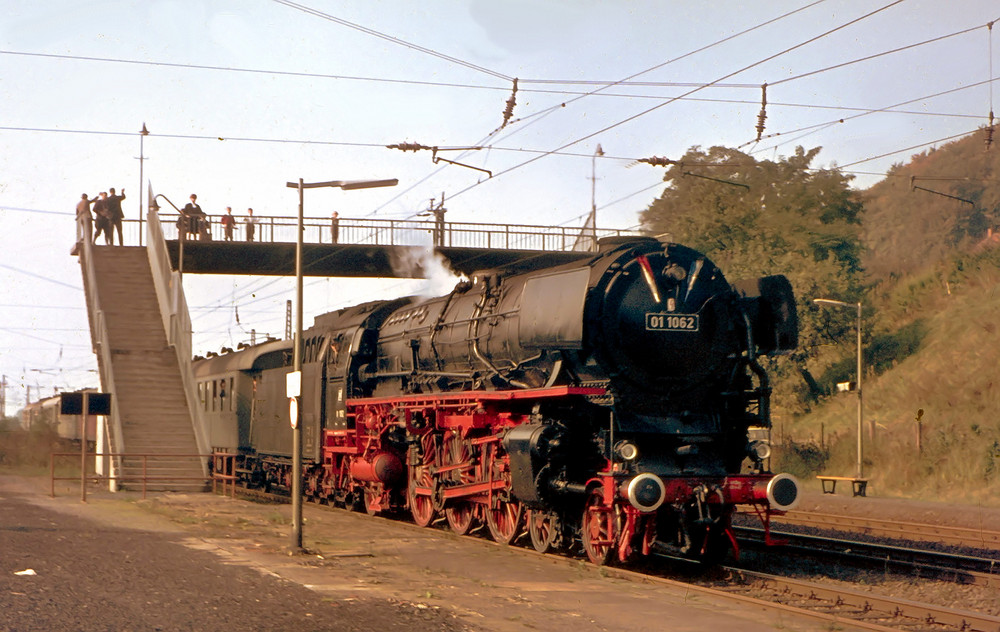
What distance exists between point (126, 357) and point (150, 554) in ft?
42.2

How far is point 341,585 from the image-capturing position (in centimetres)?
1102

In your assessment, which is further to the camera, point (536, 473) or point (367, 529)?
point (367, 529)

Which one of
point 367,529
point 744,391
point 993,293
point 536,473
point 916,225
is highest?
point 916,225

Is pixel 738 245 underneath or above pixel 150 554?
above

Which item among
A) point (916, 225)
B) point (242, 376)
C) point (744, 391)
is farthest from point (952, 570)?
point (916, 225)

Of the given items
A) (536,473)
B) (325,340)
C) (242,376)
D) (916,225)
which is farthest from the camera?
(916,225)

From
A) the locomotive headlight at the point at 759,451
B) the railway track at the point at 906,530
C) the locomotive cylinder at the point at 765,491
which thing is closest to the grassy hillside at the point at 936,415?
the railway track at the point at 906,530

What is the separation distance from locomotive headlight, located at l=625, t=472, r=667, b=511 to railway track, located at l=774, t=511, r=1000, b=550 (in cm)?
655

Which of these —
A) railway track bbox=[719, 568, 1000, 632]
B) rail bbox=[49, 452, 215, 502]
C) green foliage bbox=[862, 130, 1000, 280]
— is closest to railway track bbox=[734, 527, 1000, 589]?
railway track bbox=[719, 568, 1000, 632]

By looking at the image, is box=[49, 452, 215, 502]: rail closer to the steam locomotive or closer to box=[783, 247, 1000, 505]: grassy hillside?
the steam locomotive

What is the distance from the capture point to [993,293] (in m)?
37.5

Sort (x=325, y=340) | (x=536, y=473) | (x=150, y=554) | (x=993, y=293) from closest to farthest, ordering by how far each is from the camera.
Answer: (x=536, y=473) → (x=150, y=554) → (x=325, y=340) → (x=993, y=293)

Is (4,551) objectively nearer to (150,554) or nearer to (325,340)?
(150,554)

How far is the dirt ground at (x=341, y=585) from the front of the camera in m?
9.09
